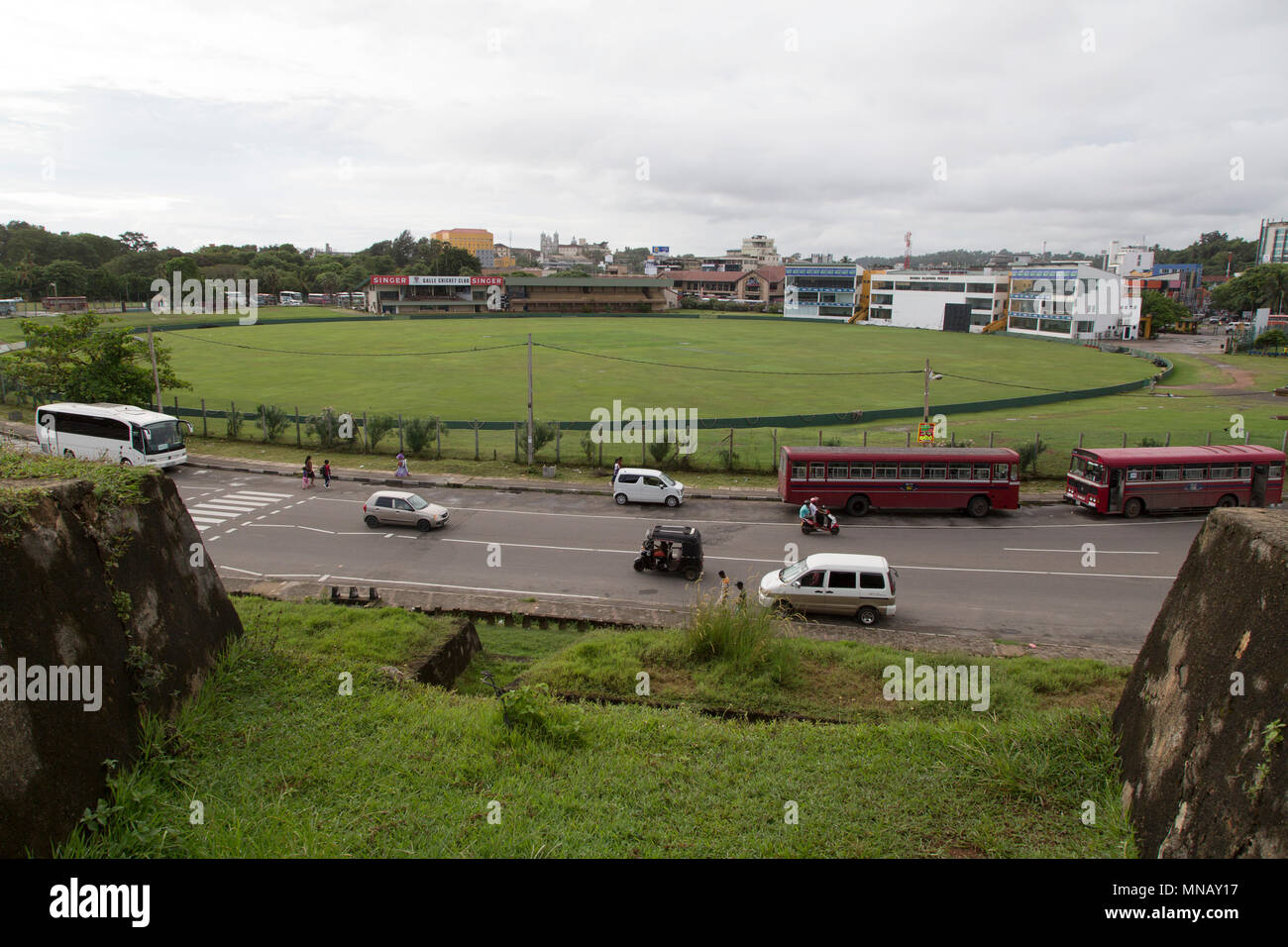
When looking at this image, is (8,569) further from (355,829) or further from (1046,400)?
(1046,400)

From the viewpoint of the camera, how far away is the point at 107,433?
29781 millimetres

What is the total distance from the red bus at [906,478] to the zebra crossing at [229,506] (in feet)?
58.6

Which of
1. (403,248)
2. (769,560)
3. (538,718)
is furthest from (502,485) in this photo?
(403,248)

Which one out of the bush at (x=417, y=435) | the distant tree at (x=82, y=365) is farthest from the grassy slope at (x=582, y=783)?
the distant tree at (x=82, y=365)

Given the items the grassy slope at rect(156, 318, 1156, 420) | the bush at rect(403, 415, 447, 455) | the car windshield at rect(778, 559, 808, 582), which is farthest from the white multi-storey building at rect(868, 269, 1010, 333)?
the car windshield at rect(778, 559, 808, 582)

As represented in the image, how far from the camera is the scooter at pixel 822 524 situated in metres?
24.3

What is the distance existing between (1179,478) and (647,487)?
17.8m

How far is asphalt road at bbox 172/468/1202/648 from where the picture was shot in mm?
19016

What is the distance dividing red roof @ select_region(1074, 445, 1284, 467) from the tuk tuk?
1546 centimetres

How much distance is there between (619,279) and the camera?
138750 mm

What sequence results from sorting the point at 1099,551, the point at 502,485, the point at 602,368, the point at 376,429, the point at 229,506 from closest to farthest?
the point at 1099,551 → the point at 229,506 → the point at 502,485 → the point at 376,429 → the point at 602,368

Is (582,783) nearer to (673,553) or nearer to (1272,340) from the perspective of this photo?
(673,553)
